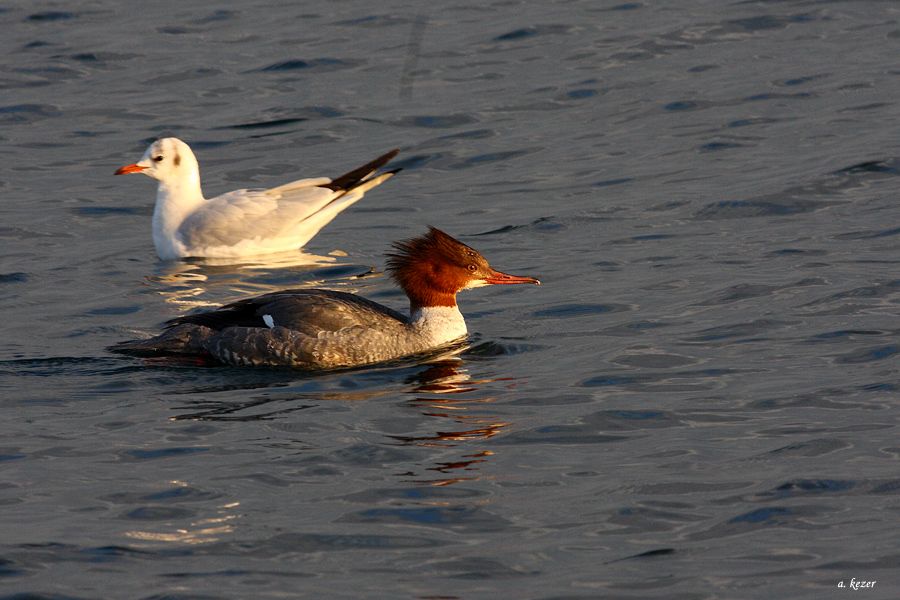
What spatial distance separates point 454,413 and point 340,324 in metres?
1.78

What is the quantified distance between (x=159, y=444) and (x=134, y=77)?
1393 centimetres

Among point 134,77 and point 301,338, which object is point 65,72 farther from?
point 301,338

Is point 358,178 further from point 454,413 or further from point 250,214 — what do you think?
point 454,413

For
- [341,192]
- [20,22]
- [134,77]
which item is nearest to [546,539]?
[341,192]

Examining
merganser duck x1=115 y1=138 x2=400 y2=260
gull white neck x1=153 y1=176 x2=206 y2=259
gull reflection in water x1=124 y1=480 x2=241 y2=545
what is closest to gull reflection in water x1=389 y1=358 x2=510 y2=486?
gull reflection in water x1=124 y1=480 x2=241 y2=545

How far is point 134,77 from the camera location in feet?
74.9

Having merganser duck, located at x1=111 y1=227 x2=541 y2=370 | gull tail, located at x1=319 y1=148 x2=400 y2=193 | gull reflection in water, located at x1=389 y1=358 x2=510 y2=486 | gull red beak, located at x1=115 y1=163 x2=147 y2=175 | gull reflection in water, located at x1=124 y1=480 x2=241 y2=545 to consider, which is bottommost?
gull reflection in water, located at x1=389 y1=358 x2=510 y2=486

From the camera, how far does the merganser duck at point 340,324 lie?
12.0 metres

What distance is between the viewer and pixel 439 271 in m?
12.6

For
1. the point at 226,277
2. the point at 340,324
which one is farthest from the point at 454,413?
the point at 226,277

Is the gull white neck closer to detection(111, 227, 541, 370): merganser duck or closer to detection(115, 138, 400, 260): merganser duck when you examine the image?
detection(115, 138, 400, 260): merganser duck

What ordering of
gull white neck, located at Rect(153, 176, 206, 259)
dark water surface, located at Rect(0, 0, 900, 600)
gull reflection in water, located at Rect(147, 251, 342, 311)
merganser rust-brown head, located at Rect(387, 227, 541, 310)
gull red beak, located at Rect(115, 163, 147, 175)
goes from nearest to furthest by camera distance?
dark water surface, located at Rect(0, 0, 900, 600)
merganser rust-brown head, located at Rect(387, 227, 541, 310)
gull reflection in water, located at Rect(147, 251, 342, 311)
gull white neck, located at Rect(153, 176, 206, 259)
gull red beak, located at Rect(115, 163, 147, 175)

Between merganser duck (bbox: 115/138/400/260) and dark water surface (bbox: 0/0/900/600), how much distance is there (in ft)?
1.00

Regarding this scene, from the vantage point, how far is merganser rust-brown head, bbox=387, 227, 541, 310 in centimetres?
1253
